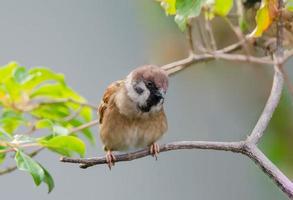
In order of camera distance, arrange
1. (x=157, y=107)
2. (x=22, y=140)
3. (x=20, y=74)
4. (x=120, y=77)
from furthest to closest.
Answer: (x=120, y=77), (x=20, y=74), (x=157, y=107), (x=22, y=140)

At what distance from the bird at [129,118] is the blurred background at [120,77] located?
4.72ft

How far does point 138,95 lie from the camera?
1659 mm

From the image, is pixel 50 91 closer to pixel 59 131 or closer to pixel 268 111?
pixel 59 131

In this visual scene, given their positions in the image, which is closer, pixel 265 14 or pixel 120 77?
pixel 265 14

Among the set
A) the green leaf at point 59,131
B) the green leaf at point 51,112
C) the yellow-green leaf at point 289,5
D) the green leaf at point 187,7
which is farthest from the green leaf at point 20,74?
the yellow-green leaf at point 289,5

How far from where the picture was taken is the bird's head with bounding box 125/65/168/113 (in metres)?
1.54

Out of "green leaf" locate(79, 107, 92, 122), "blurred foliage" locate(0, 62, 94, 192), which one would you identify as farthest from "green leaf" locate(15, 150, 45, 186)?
"green leaf" locate(79, 107, 92, 122)

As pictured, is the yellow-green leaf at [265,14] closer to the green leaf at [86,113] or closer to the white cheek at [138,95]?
the white cheek at [138,95]

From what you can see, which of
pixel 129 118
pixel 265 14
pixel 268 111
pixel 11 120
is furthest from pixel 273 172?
pixel 11 120

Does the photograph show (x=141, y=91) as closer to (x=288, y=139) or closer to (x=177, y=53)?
(x=288, y=139)

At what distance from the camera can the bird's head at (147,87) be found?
1.54 metres

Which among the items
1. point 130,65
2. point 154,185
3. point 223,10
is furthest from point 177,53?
point 223,10

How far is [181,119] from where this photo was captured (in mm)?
3619

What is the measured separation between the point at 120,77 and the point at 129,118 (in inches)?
66.0
